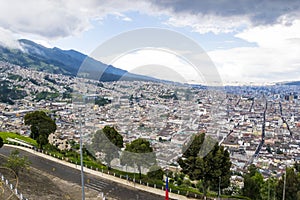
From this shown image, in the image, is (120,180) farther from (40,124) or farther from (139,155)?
(40,124)

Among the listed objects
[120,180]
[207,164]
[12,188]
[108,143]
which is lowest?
[120,180]

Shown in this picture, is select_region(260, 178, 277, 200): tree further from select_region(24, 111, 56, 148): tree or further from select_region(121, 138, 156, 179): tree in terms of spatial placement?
select_region(24, 111, 56, 148): tree

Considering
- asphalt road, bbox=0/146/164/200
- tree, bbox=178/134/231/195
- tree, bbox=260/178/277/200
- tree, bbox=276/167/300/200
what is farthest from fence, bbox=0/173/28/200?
tree, bbox=276/167/300/200

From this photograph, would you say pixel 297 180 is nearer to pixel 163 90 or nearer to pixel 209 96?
pixel 209 96

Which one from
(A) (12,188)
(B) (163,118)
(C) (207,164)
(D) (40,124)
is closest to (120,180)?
(B) (163,118)

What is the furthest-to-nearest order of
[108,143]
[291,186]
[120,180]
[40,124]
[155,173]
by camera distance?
[40,124] → [108,143] → [120,180] → [155,173] → [291,186]

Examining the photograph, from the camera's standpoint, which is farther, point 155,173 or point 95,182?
point 155,173

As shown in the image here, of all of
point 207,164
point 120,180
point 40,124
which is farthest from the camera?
point 40,124
